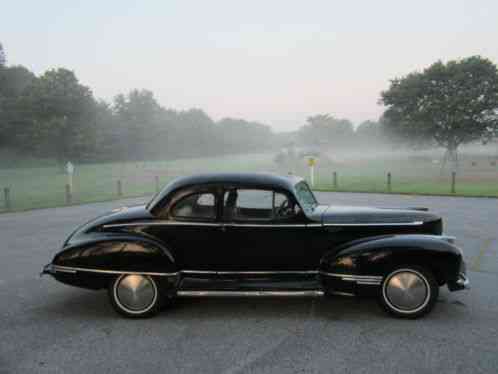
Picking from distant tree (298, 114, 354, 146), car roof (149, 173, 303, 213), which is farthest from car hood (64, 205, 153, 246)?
distant tree (298, 114, 354, 146)

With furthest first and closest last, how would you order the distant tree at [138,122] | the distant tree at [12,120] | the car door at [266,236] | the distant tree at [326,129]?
the distant tree at [326,129] → the distant tree at [138,122] → the distant tree at [12,120] → the car door at [266,236]

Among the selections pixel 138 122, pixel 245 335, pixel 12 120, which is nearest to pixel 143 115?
pixel 138 122

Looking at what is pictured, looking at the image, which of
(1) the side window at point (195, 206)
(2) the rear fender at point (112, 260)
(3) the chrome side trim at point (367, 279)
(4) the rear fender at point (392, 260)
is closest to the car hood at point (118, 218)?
(2) the rear fender at point (112, 260)

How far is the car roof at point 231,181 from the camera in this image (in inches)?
172

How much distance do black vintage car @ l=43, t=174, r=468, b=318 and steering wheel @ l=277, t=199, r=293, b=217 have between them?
12 mm

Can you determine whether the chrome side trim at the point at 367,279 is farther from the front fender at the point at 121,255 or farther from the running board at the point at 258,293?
the front fender at the point at 121,255

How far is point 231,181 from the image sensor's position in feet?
14.3

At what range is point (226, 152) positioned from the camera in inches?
3910

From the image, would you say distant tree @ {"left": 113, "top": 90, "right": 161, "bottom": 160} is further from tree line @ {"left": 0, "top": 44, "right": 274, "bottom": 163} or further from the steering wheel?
the steering wheel

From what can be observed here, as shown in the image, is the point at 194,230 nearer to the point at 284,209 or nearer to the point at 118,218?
the point at 118,218

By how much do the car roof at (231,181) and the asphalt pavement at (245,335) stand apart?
55.9 inches

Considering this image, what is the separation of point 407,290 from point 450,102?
3149cm

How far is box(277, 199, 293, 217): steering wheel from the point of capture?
428cm

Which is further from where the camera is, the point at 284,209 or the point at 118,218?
the point at 118,218
